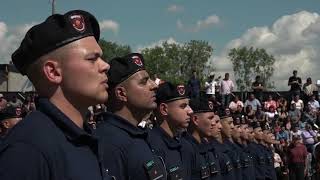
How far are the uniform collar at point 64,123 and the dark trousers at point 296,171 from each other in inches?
632

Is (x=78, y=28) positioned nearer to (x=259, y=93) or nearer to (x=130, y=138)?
(x=130, y=138)

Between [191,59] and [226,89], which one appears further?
[191,59]

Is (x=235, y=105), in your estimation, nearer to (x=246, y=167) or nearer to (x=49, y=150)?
(x=246, y=167)

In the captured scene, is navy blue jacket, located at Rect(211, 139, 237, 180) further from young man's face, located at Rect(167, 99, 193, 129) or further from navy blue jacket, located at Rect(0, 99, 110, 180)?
navy blue jacket, located at Rect(0, 99, 110, 180)

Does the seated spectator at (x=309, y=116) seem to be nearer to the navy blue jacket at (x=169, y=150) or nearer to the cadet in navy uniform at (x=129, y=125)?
the navy blue jacket at (x=169, y=150)

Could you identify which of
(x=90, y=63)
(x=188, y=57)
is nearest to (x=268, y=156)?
(x=90, y=63)

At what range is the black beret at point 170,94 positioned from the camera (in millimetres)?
6145

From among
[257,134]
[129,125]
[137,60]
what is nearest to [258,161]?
[257,134]

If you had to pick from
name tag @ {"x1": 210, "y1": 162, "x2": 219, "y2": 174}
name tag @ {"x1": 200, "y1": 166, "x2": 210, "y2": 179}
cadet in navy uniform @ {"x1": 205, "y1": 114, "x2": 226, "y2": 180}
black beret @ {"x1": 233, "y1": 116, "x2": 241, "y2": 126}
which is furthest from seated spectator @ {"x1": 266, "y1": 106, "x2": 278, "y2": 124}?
name tag @ {"x1": 200, "y1": 166, "x2": 210, "y2": 179}

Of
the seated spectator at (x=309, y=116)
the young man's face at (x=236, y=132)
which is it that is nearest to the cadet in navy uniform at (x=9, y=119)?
the young man's face at (x=236, y=132)

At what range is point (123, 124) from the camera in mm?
4242

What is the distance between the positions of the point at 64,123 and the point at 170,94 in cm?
364

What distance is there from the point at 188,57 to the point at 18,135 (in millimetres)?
83657

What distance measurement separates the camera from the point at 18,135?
7.72 feet
